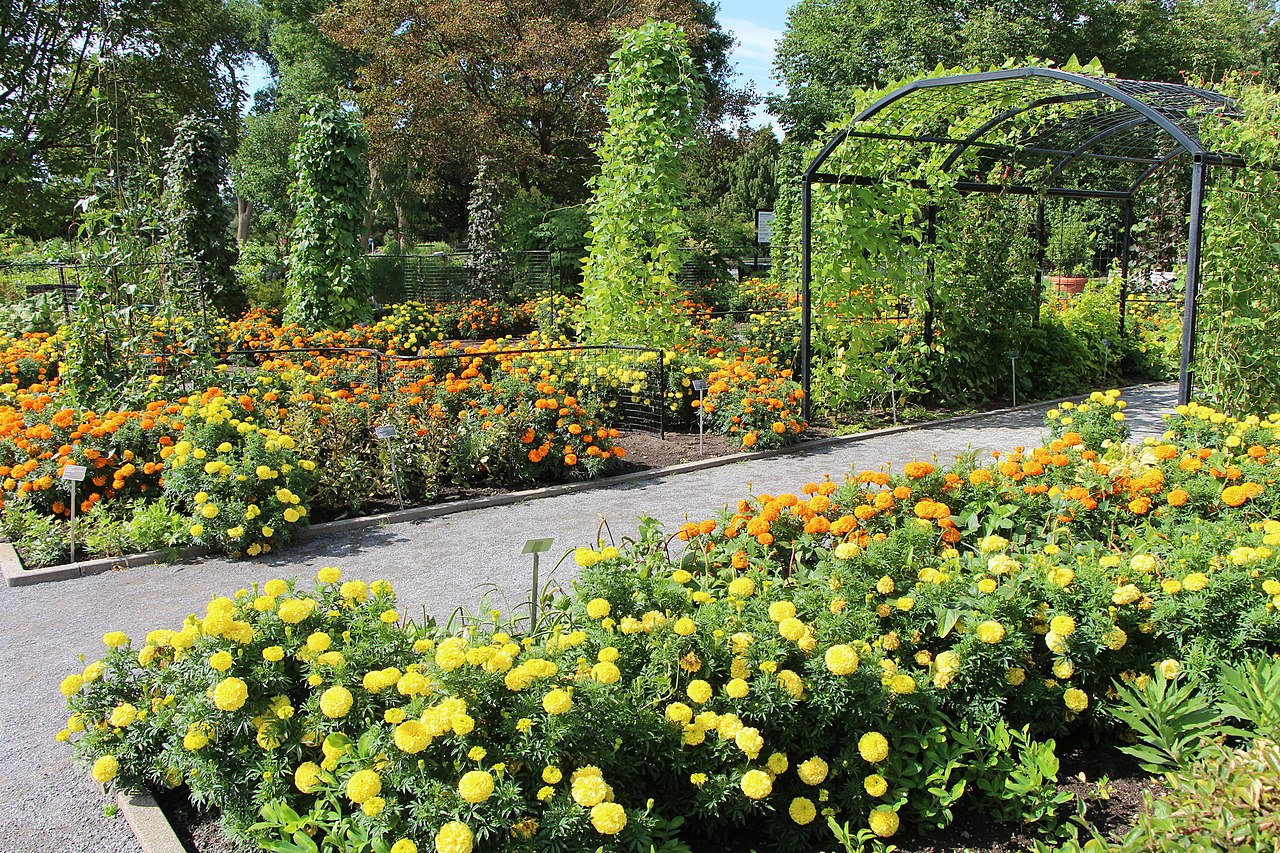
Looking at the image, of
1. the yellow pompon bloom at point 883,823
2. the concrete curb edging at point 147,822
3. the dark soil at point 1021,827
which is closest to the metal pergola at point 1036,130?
the dark soil at point 1021,827

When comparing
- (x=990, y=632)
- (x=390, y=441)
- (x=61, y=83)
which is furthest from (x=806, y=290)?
(x=61, y=83)

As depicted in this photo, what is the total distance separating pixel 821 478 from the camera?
6.70 m

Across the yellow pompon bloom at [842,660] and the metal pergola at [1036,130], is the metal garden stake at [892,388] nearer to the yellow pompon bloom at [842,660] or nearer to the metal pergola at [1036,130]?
the metal pergola at [1036,130]

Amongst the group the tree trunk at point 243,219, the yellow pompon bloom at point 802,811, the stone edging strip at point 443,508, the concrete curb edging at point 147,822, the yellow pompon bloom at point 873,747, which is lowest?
the stone edging strip at point 443,508

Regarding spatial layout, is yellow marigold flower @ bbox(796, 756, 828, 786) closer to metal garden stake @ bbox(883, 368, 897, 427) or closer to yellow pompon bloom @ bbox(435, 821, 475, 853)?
yellow pompon bloom @ bbox(435, 821, 475, 853)

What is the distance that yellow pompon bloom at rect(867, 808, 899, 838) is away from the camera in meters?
2.21

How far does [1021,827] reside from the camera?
8.04ft

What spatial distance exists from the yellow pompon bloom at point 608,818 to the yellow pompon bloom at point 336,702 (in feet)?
2.40

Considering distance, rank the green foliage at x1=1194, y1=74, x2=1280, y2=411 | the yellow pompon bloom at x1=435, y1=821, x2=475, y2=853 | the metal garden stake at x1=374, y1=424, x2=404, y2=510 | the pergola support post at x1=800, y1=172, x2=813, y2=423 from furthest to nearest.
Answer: the pergola support post at x1=800, y1=172, x2=813, y2=423, the green foliage at x1=1194, y1=74, x2=1280, y2=411, the metal garden stake at x1=374, y1=424, x2=404, y2=510, the yellow pompon bloom at x1=435, y1=821, x2=475, y2=853

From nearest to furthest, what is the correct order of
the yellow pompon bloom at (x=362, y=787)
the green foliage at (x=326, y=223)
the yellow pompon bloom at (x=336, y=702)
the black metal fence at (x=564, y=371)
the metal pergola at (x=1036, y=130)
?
the yellow pompon bloom at (x=362, y=787) < the yellow pompon bloom at (x=336, y=702) < the metal pergola at (x=1036, y=130) < the black metal fence at (x=564, y=371) < the green foliage at (x=326, y=223)

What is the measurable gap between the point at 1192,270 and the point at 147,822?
6.74 m

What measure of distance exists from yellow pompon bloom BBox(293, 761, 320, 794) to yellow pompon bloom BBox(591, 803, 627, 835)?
2.59ft

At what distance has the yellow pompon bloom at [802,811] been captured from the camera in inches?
89.5

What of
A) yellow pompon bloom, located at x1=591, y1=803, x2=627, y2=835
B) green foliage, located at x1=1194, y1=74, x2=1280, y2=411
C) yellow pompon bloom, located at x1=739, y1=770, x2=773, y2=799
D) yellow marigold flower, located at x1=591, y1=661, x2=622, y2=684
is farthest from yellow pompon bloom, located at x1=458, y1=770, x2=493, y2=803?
green foliage, located at x1=1194, y1=74, x2=1280, y2=411
